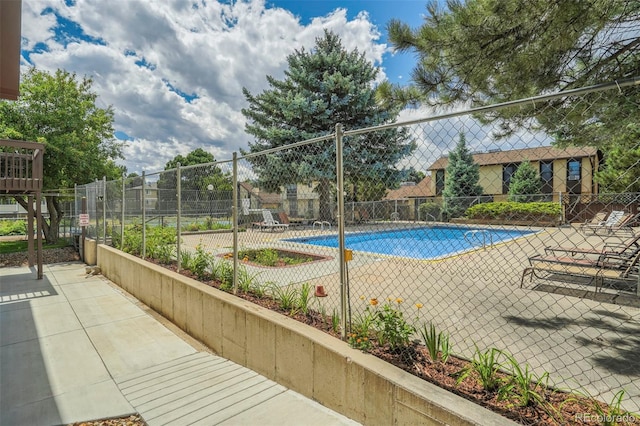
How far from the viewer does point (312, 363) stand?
2475 millimetres

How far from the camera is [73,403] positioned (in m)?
2.65

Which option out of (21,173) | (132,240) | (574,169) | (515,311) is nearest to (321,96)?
(132,240)

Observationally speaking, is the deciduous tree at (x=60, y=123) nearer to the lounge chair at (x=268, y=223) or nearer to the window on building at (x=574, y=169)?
the lounge chair at (x=268, y=223)

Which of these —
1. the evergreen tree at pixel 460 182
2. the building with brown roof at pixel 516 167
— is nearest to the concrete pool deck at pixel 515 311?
the evergreen tree at pixel 460 182

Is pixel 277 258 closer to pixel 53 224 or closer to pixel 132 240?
pixel 132 240

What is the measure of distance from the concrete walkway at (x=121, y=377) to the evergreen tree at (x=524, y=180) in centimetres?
189

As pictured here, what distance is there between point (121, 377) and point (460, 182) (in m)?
3.59

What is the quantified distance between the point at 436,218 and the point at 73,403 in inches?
139

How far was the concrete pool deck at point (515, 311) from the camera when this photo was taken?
103 inches

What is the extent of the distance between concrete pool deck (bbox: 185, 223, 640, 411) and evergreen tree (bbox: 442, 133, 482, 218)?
2.70 ft

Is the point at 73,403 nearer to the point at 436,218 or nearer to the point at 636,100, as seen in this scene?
the point at 436,218

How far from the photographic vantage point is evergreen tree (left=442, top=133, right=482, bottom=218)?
2.02 meters

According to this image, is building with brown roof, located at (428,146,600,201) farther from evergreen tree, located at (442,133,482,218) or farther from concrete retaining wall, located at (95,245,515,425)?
concrete retaining wall, located at (95,245,515,425)

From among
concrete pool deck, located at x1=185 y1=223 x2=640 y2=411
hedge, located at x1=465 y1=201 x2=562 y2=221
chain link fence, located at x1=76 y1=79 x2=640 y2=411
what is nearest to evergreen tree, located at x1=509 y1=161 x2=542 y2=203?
chain link fence, located at x1=76 y1=79 x2=640 y2=411
